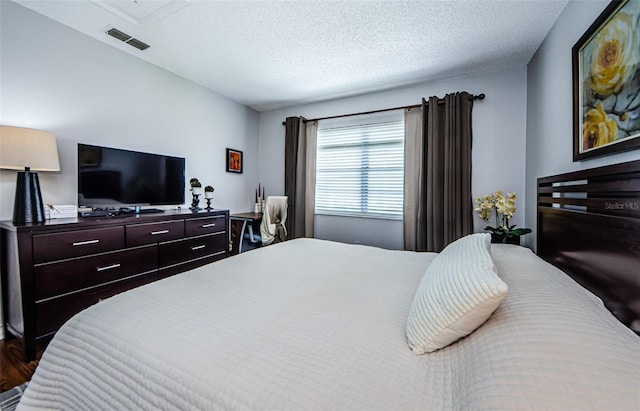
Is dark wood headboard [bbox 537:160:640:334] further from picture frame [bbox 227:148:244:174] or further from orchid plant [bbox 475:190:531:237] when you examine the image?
picture frame [bbox 227:148:244:174]

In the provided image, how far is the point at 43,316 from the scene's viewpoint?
1750 mm

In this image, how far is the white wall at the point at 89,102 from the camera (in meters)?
1.97

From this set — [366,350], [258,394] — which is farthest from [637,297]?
[258,394]

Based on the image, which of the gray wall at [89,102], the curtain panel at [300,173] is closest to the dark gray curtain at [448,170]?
the curtain panel at [300,173]

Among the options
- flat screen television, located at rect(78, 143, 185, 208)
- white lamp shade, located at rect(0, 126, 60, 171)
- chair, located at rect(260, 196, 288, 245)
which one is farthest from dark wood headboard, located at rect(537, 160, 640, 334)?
flat screen television, located at rect(78, 143, 185, 208)

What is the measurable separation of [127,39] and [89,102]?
26.7 inches

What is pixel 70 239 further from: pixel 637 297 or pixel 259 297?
pixel 637 297

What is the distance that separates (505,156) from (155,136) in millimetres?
3892

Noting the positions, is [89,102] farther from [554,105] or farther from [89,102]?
[554,105]

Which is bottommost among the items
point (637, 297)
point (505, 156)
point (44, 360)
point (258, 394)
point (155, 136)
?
point (44, 360)

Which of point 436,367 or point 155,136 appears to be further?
point 155,136

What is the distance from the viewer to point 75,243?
1.89 meters

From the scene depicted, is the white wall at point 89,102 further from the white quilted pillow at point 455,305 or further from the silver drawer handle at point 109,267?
the white quilted pillow at point 455,305

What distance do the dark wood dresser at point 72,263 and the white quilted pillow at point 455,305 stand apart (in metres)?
2.32
